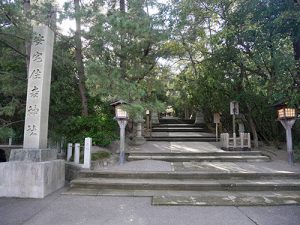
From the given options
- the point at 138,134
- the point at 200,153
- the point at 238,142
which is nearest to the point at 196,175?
the point at 200,153

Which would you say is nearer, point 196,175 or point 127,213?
point 127,213

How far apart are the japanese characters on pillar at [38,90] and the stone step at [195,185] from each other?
144 centimetres

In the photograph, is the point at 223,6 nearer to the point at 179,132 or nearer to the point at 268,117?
the point at 268,117

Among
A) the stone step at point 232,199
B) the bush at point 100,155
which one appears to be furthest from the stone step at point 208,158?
the stone step at point 232,199

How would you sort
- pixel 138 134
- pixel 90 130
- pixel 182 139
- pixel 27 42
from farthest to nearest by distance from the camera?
1. pixel 182 139
2. pixel 138 134
3. pixel 90 130
4. pixel 27 42

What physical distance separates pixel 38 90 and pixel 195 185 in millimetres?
4241

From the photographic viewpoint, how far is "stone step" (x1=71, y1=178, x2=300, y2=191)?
539 cm

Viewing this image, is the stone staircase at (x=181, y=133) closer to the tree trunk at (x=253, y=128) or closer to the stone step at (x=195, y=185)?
the tree trunk at (x=253, y=128)

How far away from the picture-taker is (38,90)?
5.45m

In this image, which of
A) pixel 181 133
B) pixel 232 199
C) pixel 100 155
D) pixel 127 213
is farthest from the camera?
pixel 181 133

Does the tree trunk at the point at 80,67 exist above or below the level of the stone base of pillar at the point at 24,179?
above

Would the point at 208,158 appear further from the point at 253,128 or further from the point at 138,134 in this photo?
the point at 138,134

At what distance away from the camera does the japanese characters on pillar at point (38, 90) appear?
5352 mm

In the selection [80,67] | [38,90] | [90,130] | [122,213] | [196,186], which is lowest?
[122,213]
